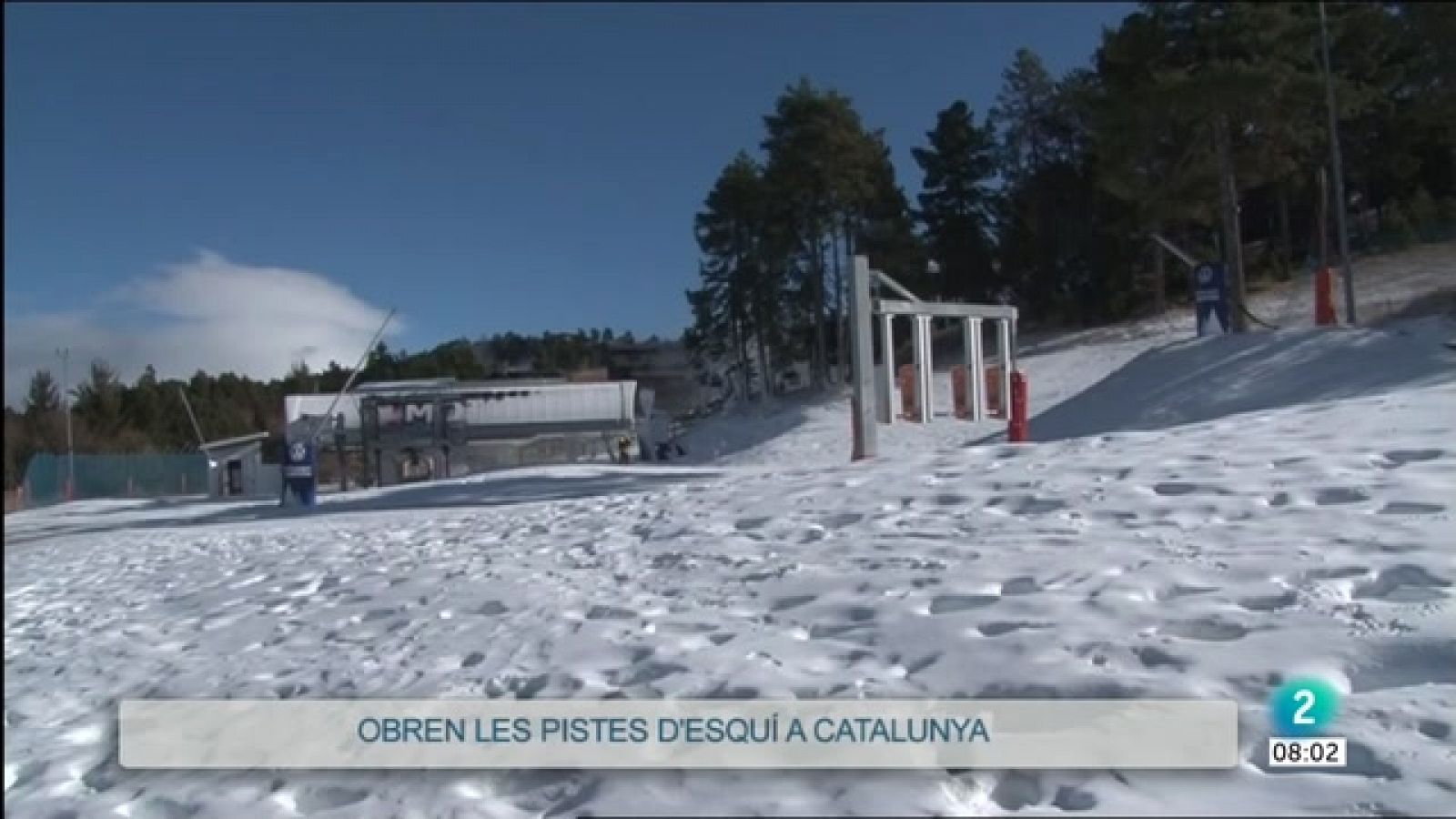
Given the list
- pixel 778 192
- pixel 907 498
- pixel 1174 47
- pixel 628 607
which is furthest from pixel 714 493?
pixel 778 192

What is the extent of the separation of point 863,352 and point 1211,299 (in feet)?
31.8

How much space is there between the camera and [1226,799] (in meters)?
3.97

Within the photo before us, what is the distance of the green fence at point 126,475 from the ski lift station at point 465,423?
5433 millimetres

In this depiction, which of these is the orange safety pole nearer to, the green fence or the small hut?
the small hut

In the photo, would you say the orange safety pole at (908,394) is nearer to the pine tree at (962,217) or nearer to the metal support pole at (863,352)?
the metal support pole at (863,352)

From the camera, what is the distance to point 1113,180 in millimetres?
28141

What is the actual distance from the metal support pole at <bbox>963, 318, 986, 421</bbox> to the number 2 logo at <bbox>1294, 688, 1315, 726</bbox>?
1441 cm

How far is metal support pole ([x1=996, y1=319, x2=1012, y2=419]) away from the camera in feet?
63.1

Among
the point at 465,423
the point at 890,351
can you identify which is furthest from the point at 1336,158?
the point at 465,423

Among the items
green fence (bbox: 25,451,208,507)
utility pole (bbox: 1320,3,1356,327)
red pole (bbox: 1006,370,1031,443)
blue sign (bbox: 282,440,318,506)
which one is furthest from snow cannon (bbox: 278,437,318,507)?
green fence (bbox: 25,451,208,507)

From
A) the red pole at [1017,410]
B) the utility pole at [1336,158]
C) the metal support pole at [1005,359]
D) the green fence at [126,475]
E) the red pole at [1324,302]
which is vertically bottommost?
the green fence at [126,475]
